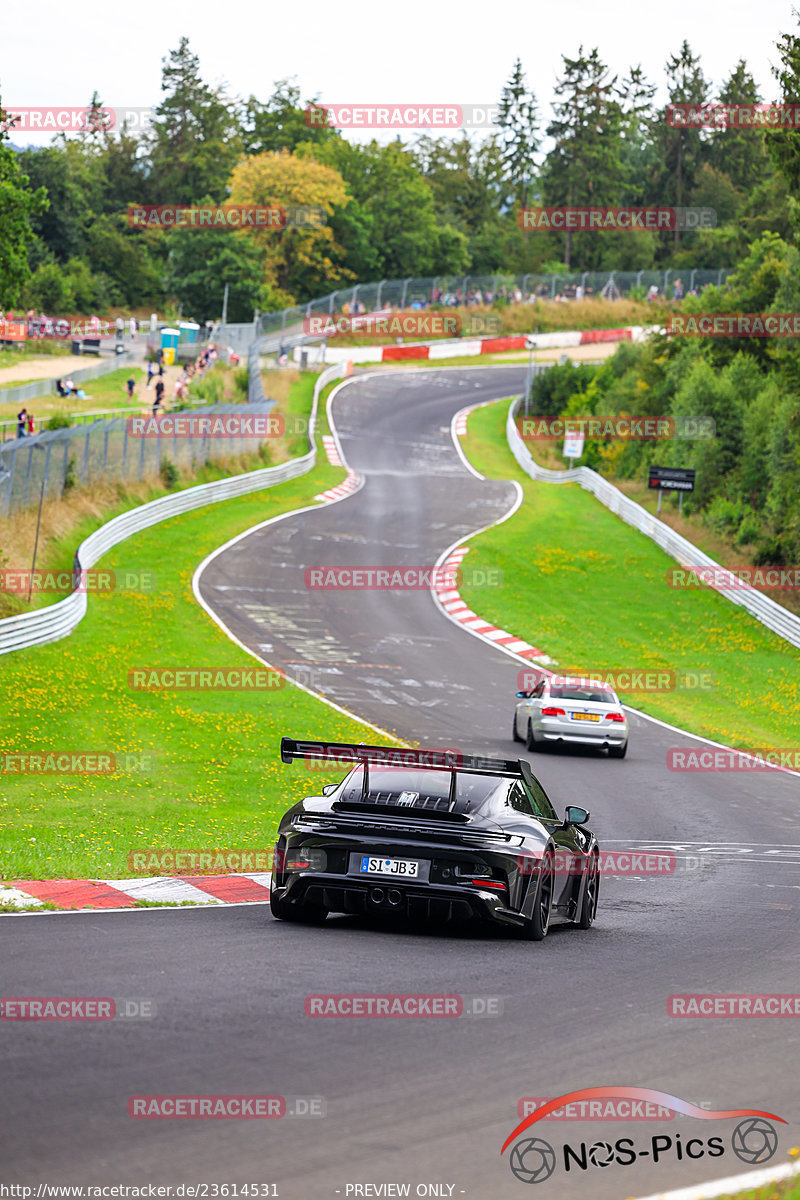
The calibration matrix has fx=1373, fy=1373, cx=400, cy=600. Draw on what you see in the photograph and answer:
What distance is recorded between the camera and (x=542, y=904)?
9500 mm

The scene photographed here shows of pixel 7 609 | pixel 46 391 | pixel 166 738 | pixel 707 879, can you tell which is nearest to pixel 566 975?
pixel 707 879

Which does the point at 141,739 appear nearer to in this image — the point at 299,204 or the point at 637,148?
the point at 299,204

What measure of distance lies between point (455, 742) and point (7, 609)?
10136 mm

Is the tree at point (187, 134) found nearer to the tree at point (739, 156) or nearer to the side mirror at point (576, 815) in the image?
the tree at point (739, 156)

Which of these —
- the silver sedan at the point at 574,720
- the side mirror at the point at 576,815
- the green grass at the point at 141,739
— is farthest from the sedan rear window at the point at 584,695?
the side mirror at the point at 576,815

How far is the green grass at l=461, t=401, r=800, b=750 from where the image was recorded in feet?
97.9

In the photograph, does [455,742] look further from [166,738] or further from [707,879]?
[707,879]

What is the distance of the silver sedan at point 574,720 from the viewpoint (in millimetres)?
23125

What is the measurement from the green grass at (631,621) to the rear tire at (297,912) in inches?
691

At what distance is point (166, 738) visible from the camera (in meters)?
21.1

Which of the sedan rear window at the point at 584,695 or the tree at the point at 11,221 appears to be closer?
the sedan rear window at the point at 584,695

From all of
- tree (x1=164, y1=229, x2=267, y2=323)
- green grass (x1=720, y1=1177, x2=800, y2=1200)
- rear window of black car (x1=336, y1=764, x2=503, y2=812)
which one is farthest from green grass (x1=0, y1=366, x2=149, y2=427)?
green grass (x1=720, y1=1177, x2=800, y2=1200)

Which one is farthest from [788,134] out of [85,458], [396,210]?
[396,210]

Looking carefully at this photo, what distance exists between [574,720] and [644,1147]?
1771 cm
